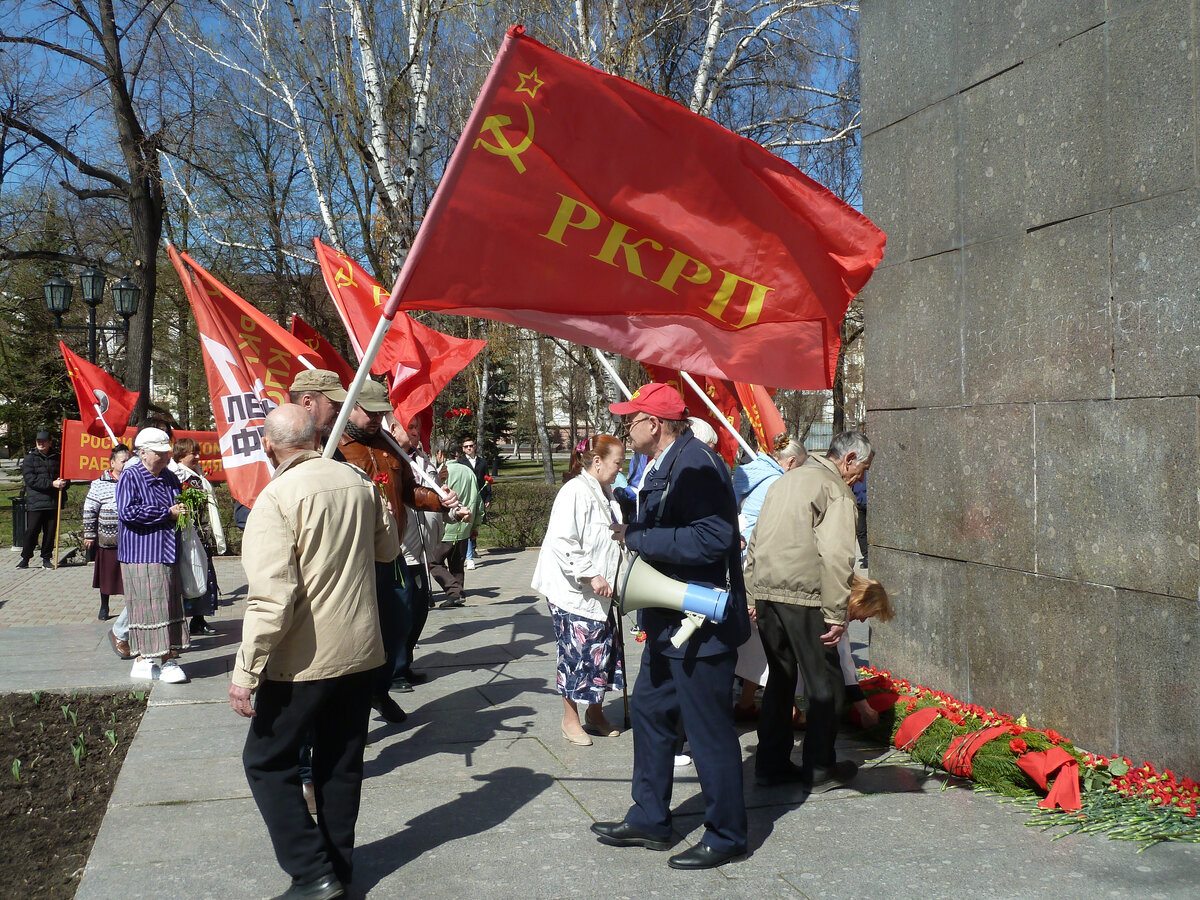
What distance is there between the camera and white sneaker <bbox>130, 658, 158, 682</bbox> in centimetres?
748

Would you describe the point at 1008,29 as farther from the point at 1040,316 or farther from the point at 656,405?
the point at 656,405

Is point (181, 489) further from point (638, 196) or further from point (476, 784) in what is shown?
point (638, 196)

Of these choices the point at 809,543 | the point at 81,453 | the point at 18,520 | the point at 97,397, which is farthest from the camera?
the point at 18,520

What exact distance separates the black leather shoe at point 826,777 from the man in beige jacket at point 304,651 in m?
2.22

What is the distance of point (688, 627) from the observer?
399 cm

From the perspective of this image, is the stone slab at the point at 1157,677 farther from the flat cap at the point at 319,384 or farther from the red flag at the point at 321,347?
the red flag at the point at 321,347

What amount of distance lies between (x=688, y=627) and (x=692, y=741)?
0.49 metres

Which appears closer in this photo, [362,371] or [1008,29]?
[362,371]

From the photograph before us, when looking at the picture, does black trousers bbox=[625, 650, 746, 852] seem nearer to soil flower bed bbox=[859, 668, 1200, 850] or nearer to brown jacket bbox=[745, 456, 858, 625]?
brown jacket bbox=[745, 456, 858, 625]

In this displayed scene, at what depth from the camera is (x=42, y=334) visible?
3328 cm

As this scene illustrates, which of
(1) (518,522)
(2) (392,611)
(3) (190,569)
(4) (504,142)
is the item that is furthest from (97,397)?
(4) (504,142)

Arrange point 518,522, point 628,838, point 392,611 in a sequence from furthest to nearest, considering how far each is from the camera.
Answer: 1. point 518,522
2. point 392,611
3. point 628,838

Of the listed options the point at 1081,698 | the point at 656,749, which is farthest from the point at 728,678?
the point at 1081,698

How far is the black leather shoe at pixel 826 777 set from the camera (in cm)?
497
